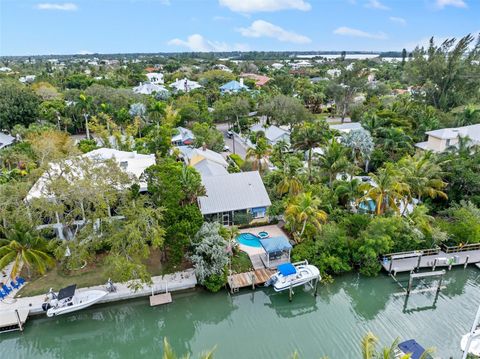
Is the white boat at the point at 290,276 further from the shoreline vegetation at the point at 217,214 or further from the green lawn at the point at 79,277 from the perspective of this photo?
the green lawn at the point at 79,277

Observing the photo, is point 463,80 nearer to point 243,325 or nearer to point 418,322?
point 418,322

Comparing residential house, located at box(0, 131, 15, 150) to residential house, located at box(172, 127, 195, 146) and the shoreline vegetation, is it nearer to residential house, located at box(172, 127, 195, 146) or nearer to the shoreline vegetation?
the shoreline vegetation

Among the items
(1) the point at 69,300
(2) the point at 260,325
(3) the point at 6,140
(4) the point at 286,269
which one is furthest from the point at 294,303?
Answer: (3) the point at 6,140

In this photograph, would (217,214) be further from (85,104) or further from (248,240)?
(85,104)

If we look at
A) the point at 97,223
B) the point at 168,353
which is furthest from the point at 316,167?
the point at 168,353

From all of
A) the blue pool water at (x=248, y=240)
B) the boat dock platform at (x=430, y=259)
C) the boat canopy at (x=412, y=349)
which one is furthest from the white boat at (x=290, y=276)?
the boat canopy at (x=412, y=349)
